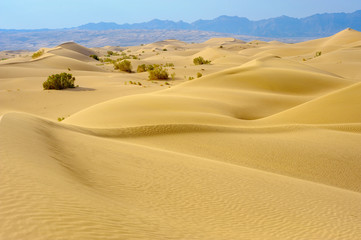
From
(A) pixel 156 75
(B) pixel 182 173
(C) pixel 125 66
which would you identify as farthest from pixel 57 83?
(B) pixel 182 173

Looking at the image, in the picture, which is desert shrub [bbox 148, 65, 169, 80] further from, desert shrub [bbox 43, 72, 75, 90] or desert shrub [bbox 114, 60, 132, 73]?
desert shrub [bbox 114, 60, 132, 73]

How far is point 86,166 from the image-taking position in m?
5.37

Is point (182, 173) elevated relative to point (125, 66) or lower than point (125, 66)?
lower

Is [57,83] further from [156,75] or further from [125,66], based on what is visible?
[125,66]

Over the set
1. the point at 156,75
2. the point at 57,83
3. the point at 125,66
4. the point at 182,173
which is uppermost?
the point at 125,66

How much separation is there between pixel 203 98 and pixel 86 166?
34.1 ft

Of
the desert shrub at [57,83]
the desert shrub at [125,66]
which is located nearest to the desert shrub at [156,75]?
the desert shrub at [57,83]

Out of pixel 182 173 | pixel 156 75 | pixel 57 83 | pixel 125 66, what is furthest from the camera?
pixel 125 66

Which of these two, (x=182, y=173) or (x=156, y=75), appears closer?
(x=182, y=173)

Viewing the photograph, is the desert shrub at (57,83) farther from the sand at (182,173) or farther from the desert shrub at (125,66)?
the desert shrub at (125,66)

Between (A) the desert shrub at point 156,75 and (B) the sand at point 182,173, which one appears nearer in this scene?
(B) the sand at point 182,173

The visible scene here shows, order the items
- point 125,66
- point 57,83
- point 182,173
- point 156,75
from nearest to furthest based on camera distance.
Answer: point 182,173 → point 57,83 → point 156,75 → point 125,66

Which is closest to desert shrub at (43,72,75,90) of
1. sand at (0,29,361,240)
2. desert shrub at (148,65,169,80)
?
desert shrub at (148,65,169,80)

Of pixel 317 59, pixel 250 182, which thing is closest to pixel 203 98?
pixel 250 182
